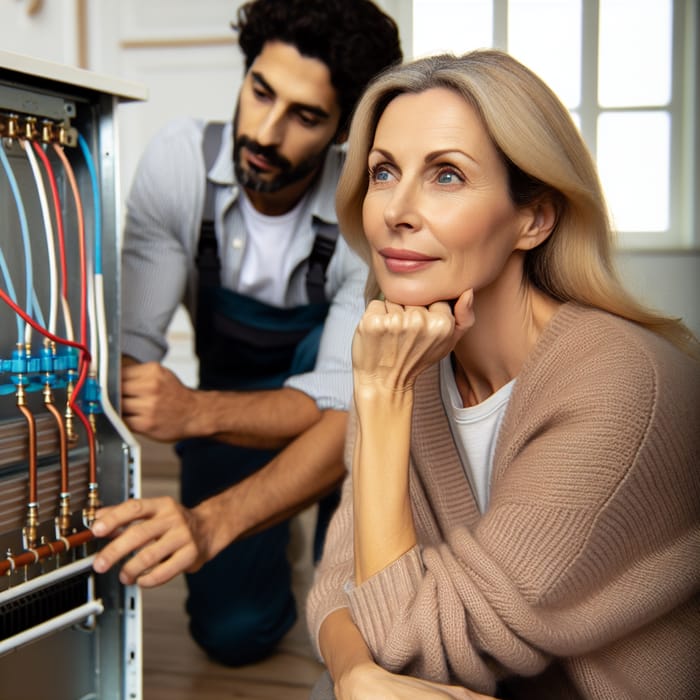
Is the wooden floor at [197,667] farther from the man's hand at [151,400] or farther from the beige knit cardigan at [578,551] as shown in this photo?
the beige knit cardigan at [578,551]

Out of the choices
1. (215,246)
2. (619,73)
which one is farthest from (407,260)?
(215,246)

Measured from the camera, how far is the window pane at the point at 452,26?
3.86 feet

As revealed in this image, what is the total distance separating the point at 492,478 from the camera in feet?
3.66

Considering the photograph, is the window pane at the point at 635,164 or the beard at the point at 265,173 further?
the beard at the point at 265,173

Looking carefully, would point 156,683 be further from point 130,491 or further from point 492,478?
point 492,478

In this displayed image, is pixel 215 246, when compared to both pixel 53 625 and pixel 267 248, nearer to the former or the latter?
pixel 267 248

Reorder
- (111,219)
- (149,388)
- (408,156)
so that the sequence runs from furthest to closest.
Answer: (149,388), (111,219), (408,156)

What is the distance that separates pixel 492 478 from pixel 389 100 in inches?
19.1

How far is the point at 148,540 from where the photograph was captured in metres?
1.24

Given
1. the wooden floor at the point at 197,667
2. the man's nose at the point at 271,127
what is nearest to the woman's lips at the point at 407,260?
the man's nose at the point at 271,127

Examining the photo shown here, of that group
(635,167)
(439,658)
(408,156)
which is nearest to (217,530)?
(439,658)

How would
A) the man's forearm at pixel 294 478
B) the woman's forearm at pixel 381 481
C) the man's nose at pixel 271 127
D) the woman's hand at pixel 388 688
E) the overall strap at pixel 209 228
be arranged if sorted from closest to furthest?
the woman's hand at pixel 388 688 < the woman's forearm at pixel 381 481 < the man's forearm at pixel 294 478 < the man's nose at pixel 271 127 < the overall strap at pixel 209 228

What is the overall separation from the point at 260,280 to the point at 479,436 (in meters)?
0.76

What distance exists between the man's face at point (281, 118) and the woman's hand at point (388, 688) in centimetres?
97
